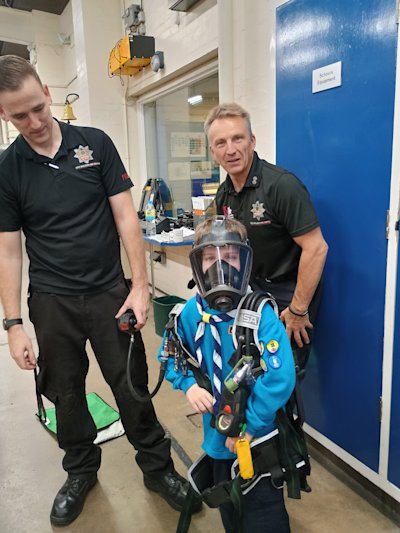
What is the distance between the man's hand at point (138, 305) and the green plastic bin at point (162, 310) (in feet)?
6.04

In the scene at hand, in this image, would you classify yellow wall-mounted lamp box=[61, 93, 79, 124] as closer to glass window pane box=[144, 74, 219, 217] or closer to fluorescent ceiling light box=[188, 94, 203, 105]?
glass window pane box=[144, 74, 219, 217]

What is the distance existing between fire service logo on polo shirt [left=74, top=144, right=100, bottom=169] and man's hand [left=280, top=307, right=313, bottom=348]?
3.16 ft

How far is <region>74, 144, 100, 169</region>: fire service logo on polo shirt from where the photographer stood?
1583 millimetres

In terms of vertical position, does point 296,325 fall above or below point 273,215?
below

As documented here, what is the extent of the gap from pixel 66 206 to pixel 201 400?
868 millimetres

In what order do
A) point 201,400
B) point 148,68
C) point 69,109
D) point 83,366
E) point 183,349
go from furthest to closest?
point 69,109 → point 148,68 → point 83,366 → point 183,349 → point 201,400

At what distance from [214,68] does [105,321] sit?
2480 millimetres

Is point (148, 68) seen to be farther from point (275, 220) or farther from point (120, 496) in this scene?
point (120, 496)

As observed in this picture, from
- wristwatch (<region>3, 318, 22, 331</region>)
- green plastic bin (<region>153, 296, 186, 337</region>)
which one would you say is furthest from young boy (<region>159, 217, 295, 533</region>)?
green plastic bin (<region>153, 296, 186, 337</region>)

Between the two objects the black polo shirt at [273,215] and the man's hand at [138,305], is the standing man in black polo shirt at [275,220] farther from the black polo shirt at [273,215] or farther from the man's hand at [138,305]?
the man's hand at [138,305]

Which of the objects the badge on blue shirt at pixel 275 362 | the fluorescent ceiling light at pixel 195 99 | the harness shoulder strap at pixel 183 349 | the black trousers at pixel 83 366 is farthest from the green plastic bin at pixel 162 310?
the badge on blue shirt at pixel 275 362

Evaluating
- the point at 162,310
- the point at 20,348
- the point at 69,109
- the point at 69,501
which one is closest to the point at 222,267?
the point at 20,348

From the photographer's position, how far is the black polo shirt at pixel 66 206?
1544mm

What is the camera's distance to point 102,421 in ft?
8.10
